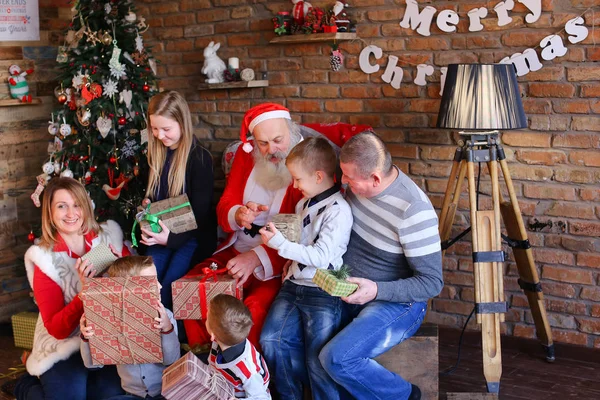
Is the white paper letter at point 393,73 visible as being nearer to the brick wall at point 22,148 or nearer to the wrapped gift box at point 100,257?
the wrapped gift box at point 100,257

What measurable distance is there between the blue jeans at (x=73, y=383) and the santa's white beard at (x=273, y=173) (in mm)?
1154

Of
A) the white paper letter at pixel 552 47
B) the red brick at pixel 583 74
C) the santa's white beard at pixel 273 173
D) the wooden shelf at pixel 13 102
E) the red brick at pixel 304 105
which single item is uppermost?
the white paper letter at pixel 552 47

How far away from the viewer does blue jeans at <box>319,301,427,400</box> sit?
115 inches

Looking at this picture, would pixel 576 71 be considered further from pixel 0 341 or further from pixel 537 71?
pixel 0 341

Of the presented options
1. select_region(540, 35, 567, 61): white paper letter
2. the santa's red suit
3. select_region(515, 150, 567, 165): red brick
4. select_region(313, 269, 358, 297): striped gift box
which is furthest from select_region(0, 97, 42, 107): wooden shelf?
select_region(540, 35, 567, 61): white paper letter

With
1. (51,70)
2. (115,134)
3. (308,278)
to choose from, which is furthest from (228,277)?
(51,70)

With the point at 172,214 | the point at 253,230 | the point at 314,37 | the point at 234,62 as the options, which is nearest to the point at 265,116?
the point at 253,230

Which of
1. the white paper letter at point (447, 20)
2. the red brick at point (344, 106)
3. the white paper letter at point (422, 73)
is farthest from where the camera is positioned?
the red brick at point (344, 106)

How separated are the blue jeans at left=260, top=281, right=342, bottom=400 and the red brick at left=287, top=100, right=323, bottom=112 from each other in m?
1.54

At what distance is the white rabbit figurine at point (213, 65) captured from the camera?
15.3 ft

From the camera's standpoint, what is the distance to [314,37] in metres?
4.17

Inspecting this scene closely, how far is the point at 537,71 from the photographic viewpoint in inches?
144

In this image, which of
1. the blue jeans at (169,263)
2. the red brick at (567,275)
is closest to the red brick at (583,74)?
the red brick at (567,275)

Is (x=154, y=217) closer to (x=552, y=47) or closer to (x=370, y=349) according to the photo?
(x=370, y=349)
